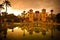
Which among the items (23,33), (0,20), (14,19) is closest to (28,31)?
(23,33)

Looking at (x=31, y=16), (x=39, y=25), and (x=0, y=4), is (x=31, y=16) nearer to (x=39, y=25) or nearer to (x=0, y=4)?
(x=39, y=25)

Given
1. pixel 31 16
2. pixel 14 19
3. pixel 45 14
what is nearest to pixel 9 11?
pixel 14 19

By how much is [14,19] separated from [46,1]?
1.02 meters

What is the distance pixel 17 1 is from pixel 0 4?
47 centimetres

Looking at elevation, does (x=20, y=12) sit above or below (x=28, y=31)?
above

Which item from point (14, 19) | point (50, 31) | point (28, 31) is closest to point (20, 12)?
point (14, 19)

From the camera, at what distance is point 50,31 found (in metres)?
5.10

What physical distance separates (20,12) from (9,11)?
30 centimetres

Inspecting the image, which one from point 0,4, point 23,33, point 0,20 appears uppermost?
point 0,4

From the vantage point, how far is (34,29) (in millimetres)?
5070

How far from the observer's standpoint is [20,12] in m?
5.16

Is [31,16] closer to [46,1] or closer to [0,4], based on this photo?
[46,1]

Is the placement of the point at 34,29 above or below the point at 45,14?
below

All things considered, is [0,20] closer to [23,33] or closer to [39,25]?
[23,33]
